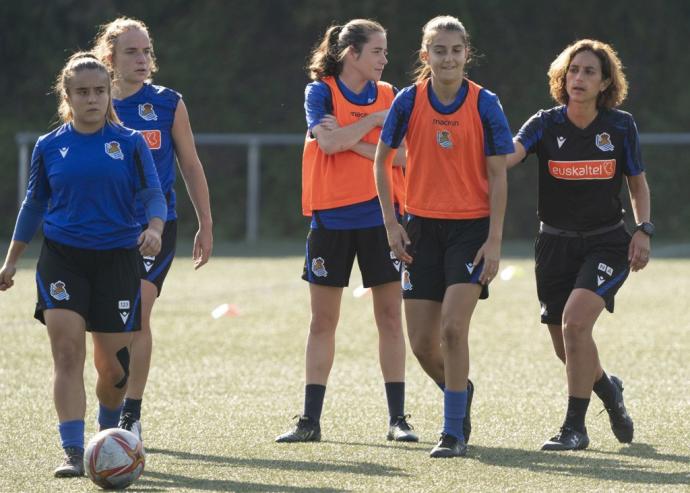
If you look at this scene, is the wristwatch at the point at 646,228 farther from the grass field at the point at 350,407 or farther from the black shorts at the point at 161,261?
the black shorts at the point at 161,261

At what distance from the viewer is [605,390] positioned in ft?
22.6

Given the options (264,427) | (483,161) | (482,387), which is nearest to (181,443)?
(264,427)

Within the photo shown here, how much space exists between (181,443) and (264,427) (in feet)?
1.97

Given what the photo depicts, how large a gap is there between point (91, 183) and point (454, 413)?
1915mm

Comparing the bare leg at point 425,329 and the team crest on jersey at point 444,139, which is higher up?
the team crest on jersey at point 444,139

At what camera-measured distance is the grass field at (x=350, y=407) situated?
19.2 feet

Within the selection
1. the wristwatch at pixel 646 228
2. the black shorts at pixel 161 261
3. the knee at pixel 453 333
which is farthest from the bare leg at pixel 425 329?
the black shorts at pixel 161 261

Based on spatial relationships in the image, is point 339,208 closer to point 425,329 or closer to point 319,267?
point 319,267

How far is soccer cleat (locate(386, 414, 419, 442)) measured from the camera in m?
6.81

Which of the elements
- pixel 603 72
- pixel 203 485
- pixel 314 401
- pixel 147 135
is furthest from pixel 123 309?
pixel 603 72

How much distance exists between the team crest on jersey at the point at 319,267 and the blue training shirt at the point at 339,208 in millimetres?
165

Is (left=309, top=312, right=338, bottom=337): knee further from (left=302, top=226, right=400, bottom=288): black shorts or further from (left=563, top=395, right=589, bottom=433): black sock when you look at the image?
(left=563, top=395, right=589, bottom=433): black sock

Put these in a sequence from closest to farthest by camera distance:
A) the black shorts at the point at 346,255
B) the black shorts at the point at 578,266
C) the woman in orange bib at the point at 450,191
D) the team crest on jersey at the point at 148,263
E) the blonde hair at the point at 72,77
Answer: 1. the blonde hair at the point at 72,77
2. the woman in orange bib at the point at 450,191
3. the black shorts at the point at 578,266
4. the team crest on jersey at the point at 148,263
5. the black shorts at the point at 346,255

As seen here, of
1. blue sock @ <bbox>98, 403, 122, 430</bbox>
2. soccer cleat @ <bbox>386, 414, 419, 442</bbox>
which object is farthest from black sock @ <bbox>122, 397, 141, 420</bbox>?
soccer cleat @ <bbox>386, 414, 419, 442</bbox>
